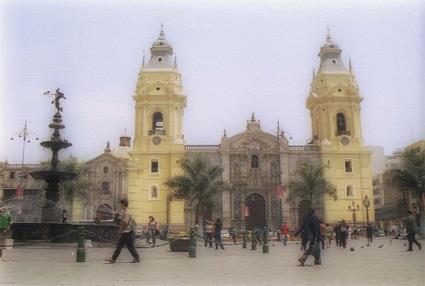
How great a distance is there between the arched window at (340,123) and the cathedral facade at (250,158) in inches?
4.4

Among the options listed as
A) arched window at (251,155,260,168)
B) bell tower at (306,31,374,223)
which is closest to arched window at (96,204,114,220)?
arched window at (251,155,260,168)

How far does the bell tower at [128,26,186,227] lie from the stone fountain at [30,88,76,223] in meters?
27.4

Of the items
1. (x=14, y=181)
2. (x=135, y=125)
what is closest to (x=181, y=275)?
(x=135, y=125)

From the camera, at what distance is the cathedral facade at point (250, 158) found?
2088 inches

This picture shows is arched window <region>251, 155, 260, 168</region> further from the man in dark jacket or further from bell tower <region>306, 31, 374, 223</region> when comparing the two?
the man in dark jacket

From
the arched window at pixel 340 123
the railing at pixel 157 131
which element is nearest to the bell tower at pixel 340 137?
the arched window at pixel 340 123

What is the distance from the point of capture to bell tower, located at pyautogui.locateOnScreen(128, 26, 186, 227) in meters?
52.8

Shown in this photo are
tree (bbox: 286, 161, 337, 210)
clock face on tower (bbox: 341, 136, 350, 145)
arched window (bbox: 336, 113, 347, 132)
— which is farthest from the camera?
arched window (bbox: 336, 113, 347, 132)

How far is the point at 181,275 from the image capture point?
31.9ft

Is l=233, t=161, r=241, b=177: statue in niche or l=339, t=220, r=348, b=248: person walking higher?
l=233, t=161, r=241, b=177: statue in niche

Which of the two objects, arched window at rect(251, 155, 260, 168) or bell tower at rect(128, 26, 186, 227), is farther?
arched window at rect(251, 155, 260, 168)

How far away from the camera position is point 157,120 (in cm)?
5644

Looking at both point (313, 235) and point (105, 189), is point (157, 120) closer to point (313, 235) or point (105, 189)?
point (105, 189)

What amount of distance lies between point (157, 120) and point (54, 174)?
3317 cm
